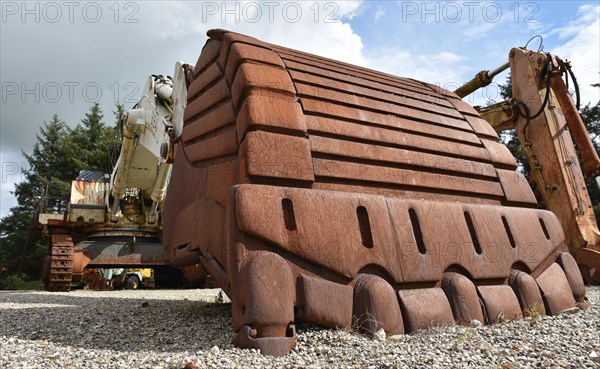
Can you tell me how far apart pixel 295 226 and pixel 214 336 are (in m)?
0.89

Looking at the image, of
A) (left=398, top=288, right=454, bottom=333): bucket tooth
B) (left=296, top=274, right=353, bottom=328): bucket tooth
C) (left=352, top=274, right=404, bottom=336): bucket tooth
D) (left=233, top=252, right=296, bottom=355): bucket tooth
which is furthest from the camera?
(left=398, top=288, right=454, bottom=333): bucket tooth

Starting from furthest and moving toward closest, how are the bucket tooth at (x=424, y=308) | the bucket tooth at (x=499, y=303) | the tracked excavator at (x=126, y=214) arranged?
the tracked excavator at (x=126, y=214) → the bucket tooth at (x=499, y=303) → the bucket tooth at (x=424, y=308)

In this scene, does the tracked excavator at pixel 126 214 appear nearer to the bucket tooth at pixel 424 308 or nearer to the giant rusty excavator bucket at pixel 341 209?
the giant rusty excavator bucket at pixel 341 209

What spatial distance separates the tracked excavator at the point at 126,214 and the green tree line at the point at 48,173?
14813mm

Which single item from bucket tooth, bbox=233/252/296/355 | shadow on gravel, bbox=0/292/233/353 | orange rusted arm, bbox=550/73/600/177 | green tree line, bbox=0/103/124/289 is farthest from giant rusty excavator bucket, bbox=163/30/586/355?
green tree line, bbox=0/103/124/289

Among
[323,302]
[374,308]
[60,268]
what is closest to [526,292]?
[374,308]

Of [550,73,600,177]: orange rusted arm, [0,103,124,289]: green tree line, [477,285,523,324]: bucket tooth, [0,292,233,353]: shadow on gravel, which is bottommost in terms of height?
[477,285,523,324]: bucket tooth

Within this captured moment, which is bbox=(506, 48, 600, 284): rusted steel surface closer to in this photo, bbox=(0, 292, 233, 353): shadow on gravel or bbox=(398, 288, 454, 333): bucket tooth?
bbox=(398, 288, 454, 333): bucket tooth

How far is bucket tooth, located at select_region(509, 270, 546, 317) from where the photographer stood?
3504mm

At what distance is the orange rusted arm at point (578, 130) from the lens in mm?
6832

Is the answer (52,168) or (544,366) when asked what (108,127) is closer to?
(52,168)

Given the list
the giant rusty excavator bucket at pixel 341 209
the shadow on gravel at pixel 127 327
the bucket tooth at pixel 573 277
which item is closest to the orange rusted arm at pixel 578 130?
the giant rusty excavator bucket at pixel 341 209

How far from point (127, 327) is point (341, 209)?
186 centimetres

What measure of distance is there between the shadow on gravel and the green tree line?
21774 mm
